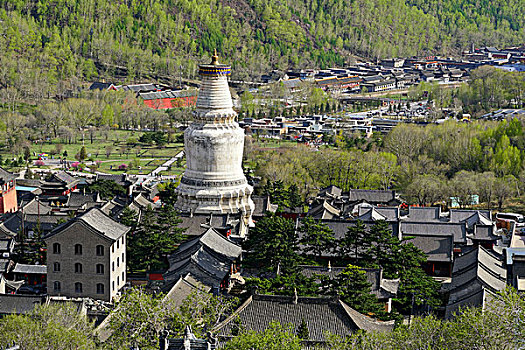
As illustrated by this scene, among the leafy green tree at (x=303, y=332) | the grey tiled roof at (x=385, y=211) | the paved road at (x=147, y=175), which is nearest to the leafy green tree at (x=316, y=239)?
the grey tiled roof at (x=385, y=211)

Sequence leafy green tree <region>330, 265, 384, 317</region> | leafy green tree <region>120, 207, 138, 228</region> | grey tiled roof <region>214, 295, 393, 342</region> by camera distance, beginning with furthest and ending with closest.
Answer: leafy green tree <region>120, 207, 138, 228</region>, leafy green tree <region>330, 265, 384, 317</region>, grey tiled roof <region>214, 295, 393, 342</region>

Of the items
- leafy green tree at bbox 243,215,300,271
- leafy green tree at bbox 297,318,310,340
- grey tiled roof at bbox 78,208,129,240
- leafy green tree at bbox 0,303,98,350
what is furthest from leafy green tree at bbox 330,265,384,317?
grey tiled roof at bbox 78,208,129,240

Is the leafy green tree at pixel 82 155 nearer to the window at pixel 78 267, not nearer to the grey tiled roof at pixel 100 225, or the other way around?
the grey tiled roof at pixel 100 225

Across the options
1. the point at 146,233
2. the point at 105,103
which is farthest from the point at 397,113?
the point at 146,233

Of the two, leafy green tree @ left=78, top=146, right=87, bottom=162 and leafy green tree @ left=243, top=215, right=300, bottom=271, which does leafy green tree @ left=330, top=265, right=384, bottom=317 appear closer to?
leafy green tree @ left=243, top=215, right=300, bottom=271

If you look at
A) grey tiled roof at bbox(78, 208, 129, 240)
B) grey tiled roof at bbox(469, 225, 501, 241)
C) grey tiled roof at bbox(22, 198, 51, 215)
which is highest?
grey tiled roof at bbox(78, 208, 129, 240)

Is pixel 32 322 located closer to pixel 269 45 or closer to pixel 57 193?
pixel 57 193
